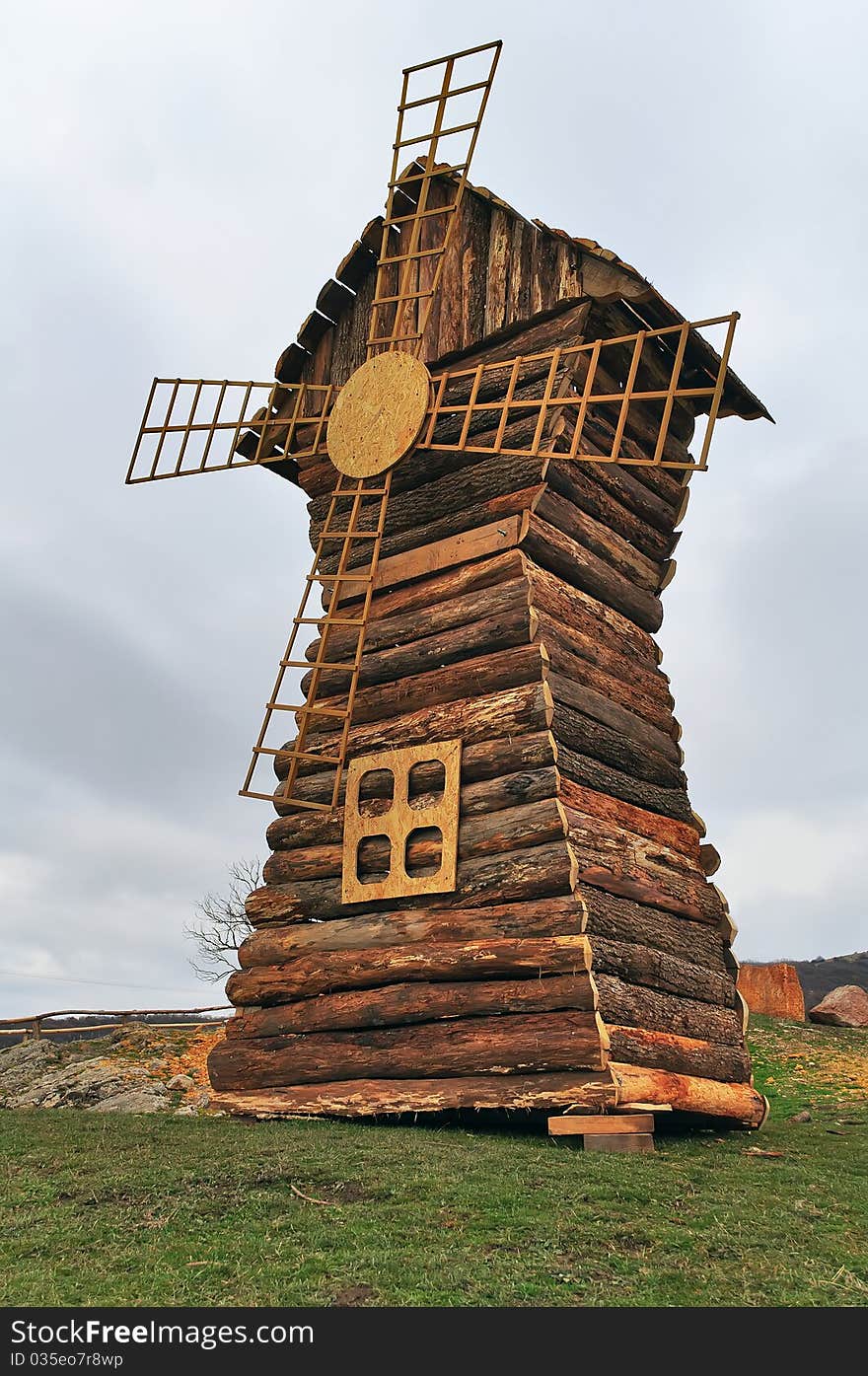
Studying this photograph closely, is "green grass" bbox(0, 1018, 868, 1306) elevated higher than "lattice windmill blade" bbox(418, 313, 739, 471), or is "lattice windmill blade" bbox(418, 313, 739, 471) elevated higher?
"lattice windmill blade" bbox(418, 313, 739, 471)

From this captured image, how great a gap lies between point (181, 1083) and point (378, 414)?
8770 mm

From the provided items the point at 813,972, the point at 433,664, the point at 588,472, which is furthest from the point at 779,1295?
the point at 813,972

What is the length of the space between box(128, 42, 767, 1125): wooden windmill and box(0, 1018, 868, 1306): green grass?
1.06 m

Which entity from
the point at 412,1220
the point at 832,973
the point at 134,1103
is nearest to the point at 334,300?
the point at 134,1103

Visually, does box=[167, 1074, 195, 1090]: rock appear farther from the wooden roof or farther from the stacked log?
the wooden roof

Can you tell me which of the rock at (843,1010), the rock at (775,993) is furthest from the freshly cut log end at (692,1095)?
the rock at (843,1010)

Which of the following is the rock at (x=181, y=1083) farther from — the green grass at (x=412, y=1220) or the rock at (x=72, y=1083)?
the green grass at (x=412, y=1220)

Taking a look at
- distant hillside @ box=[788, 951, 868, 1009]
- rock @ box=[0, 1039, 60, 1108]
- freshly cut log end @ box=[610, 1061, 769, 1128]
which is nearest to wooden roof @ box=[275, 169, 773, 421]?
freshly cut log end @ box=[610, 1061, 769, 1128]

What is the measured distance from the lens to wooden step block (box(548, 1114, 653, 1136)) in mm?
8836

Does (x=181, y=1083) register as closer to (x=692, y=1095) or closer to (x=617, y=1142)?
(x=692, y=1095)

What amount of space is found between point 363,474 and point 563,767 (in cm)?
412

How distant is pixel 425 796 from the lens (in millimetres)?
10922

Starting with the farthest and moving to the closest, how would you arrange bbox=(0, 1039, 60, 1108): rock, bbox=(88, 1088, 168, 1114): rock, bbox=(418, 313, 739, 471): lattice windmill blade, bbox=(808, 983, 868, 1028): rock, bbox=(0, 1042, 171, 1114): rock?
bbox=(808, 983, 868, 1028): rock, bbox=(0, 1039, 60, 1108): rock, bbox=(0, 1042, 171, 1114): rock, bbox=(88, 1088, 168, 1114): rock, bbox=(418, 313, 739, 471): lattice windmill blade

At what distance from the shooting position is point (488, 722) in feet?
35.0
